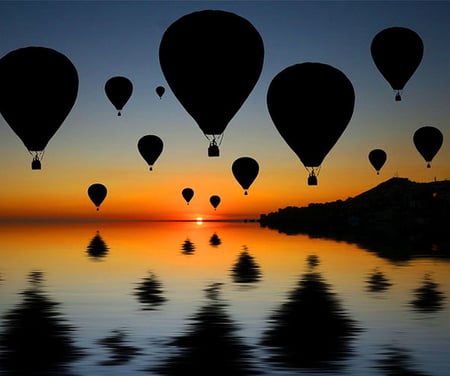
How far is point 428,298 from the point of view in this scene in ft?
150

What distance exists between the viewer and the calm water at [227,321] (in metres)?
Result: 26.4

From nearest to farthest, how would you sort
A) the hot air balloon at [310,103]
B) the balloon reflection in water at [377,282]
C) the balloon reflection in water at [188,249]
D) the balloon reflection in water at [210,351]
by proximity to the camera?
1. the balloon reflection in water at [210,351]
2. the hot air balloon at [310,103]
3. the balloon reflection in water at [377,282]
4. the balloon reflection in water at [188,249]

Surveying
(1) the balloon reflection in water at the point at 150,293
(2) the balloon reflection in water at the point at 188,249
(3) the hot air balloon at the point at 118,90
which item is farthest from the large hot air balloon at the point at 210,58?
(2) the balloon reflection in water at the point at 188,249

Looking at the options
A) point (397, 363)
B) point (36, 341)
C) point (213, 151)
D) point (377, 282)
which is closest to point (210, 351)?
point (397, 363)

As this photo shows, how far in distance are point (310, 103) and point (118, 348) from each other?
19444mm

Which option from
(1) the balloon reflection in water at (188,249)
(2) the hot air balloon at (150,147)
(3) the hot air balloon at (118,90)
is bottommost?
(1) the balloon reflection in water at (188,249)

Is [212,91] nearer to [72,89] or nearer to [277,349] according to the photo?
[72,89]

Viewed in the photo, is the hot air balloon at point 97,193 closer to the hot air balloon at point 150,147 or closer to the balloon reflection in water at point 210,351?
the hot air balloon at point 150,147

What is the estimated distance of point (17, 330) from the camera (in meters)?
33.4

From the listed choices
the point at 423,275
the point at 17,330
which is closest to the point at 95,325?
the point at 17,330

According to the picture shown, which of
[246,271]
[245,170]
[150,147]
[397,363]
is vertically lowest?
[397,363]

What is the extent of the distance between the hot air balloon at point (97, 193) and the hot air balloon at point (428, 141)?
1189 inches

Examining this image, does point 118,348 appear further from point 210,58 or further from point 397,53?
point 397,53

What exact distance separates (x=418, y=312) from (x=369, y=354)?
12.4 metres
